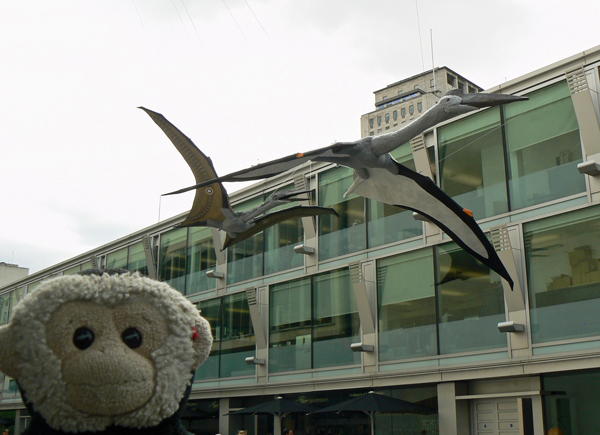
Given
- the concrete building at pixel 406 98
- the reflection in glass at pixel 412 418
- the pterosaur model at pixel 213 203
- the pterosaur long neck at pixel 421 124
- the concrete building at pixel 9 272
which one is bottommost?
the reflection in glass at pixel 412 418

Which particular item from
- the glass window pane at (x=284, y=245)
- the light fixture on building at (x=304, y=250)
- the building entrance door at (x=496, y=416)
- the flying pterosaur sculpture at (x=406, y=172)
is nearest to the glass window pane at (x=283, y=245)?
the glass window pane at (x=284, y=245)

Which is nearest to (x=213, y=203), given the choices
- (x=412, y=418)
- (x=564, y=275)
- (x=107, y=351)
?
(x=564, y=275)

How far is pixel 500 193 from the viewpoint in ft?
55.4

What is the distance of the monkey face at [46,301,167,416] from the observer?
2980 millimetres

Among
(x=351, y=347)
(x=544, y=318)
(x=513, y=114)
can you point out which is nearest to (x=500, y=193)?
(x=513, y=114)

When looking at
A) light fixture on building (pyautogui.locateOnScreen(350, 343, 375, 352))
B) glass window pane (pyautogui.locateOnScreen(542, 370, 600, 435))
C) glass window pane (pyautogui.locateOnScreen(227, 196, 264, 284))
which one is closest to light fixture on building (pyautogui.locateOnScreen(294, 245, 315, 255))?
glass window pane (pyautogui.locateOnScreen(227, 196, 264, 284))

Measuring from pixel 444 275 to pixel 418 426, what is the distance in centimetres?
394

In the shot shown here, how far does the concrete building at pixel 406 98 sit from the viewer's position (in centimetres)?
8856

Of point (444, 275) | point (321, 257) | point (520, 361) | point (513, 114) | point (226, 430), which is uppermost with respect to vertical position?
point (513, 114)

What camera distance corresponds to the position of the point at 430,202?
1204 cm

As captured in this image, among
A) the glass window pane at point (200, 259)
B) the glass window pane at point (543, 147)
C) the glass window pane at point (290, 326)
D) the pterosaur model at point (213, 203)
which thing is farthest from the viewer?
the glass window pane at point (200, 259)

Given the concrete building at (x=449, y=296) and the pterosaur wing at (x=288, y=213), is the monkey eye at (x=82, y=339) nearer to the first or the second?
the pterosaur wing at (x=288, y=213)

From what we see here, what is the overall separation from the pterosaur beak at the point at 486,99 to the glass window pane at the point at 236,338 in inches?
614

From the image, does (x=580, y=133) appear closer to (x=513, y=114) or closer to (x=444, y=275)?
(x=513, y=114)
